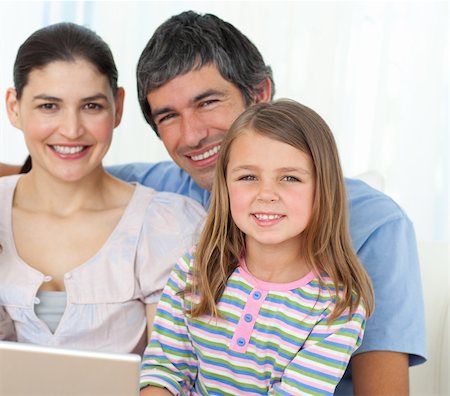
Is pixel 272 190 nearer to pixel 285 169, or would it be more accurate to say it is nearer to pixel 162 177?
pixel 285 169

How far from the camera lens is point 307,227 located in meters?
1.51

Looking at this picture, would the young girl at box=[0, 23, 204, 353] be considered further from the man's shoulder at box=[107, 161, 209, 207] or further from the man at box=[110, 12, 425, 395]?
the man's shoulder at box=[107, 161, 209, 207]

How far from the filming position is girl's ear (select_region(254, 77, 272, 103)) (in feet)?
6.34

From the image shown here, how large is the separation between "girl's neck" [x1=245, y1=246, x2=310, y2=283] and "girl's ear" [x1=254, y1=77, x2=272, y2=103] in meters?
0.52

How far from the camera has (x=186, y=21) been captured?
189 centimetres

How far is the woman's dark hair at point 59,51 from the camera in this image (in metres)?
1.70

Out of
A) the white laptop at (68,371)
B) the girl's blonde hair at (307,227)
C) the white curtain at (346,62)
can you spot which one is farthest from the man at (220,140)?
the white curtain at (346,62)

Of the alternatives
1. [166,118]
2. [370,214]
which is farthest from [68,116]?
[370,214]

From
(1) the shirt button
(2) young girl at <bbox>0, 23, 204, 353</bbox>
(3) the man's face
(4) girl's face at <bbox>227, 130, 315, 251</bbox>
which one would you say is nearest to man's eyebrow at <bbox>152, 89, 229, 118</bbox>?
(3) the man's face

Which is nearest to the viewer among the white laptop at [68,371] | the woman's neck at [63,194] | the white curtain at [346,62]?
the white laptop at [68,371]

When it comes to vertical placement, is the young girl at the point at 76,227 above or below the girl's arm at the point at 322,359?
above

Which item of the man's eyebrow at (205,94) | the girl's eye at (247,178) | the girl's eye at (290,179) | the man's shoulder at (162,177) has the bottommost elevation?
the girl's eye at (290,179)

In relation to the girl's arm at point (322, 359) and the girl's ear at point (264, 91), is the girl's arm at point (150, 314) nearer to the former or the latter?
the girl's arm at point (322, 359)

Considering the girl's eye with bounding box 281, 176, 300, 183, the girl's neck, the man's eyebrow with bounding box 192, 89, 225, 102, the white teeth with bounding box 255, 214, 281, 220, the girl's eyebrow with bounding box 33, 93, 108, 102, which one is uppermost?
the man's eyebrow with bounding box 192, 89, 225, 102
